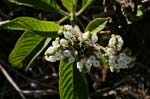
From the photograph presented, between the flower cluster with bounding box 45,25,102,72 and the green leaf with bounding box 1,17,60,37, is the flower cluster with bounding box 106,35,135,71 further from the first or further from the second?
the green leaf with bounding box 1,17,60,37

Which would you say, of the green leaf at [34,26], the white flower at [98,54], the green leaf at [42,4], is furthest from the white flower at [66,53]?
the green leaf at [42,4]

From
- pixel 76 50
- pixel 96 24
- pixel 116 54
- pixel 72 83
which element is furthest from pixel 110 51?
pixel 72 83

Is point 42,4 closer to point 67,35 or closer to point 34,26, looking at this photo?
point 34,26

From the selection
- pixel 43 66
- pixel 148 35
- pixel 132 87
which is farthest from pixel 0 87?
pixel 148 35

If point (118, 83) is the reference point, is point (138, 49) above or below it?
above

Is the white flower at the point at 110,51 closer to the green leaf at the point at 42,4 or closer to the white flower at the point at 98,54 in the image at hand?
the white flower at the point at 98,54

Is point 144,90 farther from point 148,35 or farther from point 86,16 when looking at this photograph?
point 86,16

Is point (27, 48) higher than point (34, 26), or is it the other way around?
point (34, 26)

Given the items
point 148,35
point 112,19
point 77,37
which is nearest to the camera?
point 77,37
